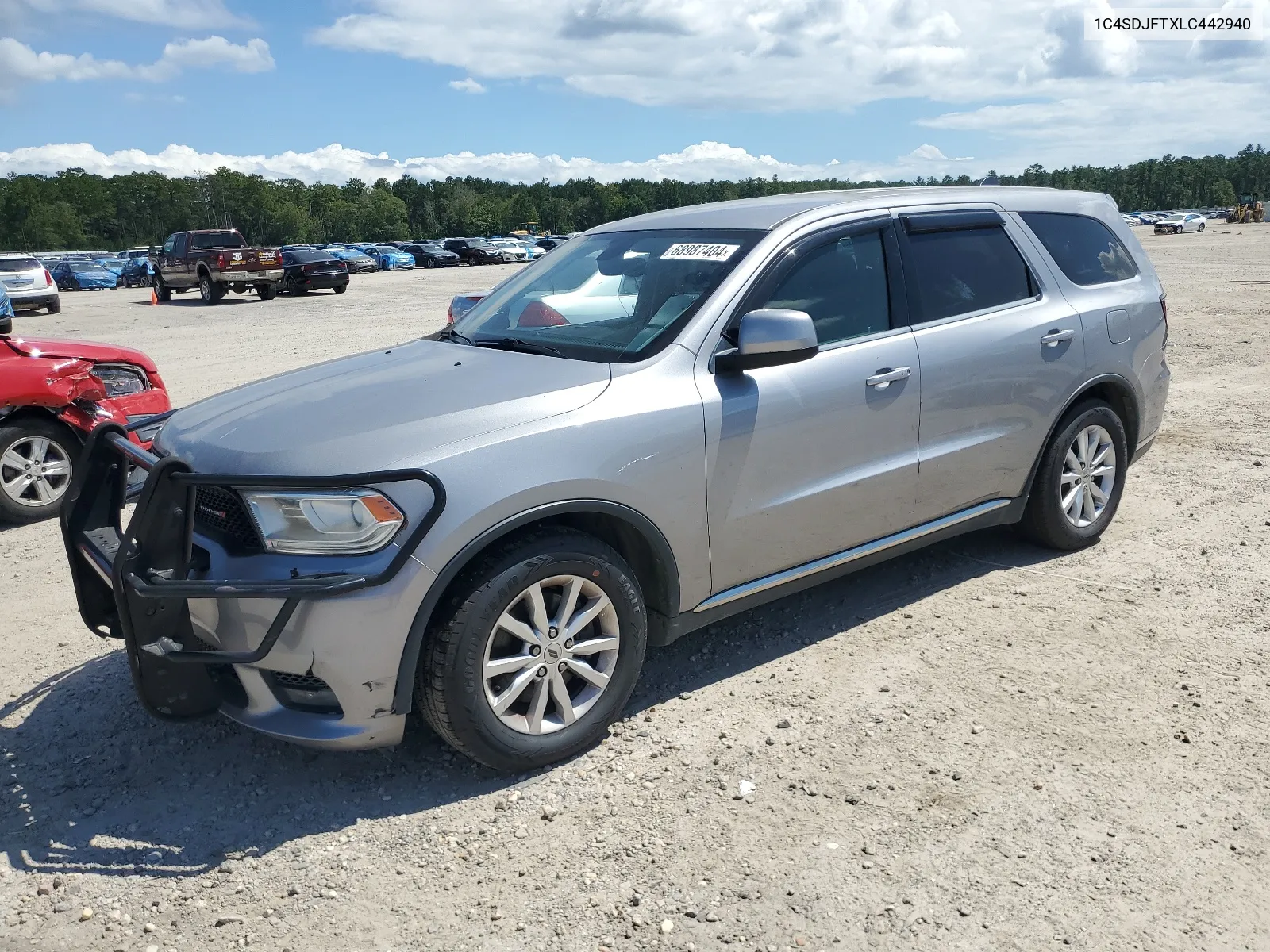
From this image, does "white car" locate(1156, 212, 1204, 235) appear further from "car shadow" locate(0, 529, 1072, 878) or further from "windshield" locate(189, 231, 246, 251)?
"car shadow" locate(0, 529, 1072, 878)

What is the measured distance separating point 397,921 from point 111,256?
6525 centimetres

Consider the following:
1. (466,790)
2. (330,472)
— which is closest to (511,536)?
(330,472)

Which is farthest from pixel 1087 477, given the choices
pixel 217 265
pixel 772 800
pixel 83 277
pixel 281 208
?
pixel 281 208

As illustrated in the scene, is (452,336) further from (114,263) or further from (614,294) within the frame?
(114,263)

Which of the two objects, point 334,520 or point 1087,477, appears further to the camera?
point 1087,477

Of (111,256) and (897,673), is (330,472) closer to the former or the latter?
(897,673)

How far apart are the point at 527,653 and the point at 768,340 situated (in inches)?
53.0

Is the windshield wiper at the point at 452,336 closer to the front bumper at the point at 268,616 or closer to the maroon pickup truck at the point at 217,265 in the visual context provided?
the front bumper at the point at 268,616

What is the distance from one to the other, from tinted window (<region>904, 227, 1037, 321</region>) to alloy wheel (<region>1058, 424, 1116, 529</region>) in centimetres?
84

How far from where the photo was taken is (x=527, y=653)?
3.37 meters

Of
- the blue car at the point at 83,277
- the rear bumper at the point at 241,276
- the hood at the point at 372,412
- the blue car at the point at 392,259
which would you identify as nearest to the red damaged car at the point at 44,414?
the hood at the point at 372,412

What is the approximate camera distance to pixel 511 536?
3.33 m

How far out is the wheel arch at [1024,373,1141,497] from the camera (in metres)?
5.00

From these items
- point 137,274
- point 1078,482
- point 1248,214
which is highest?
point 1248,214
